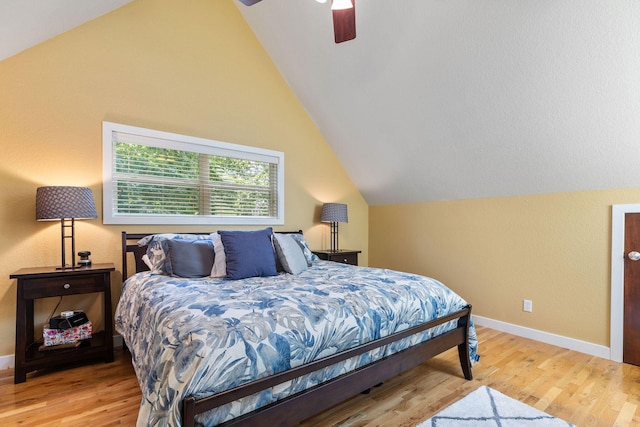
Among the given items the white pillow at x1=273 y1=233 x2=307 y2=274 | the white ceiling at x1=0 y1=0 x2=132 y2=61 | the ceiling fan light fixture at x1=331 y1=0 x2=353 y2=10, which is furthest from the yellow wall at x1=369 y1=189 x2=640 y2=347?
the white ceiling at x1=0 y1=0 x2=132 y2=61

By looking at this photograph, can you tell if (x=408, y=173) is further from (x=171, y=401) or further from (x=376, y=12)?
(x=171, y=401)

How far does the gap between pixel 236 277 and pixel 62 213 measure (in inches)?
53.3

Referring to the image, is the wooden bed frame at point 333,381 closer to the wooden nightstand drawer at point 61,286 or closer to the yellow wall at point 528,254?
the yellow wall at point 528,254

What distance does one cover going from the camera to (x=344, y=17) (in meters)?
1.88

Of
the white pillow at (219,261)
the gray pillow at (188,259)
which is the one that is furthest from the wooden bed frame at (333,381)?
the gray pillow at (188,259)

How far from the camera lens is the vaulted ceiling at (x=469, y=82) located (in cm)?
208

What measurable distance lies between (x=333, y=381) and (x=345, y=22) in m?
2.03

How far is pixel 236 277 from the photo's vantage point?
2391mm

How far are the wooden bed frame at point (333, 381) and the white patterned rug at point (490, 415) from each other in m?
0.28

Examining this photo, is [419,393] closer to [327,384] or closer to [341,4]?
[327,384]

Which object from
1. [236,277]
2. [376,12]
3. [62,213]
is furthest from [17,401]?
[376,12]

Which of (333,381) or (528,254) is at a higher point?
(528,254)

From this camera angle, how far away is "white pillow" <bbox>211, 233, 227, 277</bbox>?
8.16 feet

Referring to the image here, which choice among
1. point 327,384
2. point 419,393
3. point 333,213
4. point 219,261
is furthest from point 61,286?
point 333,213
